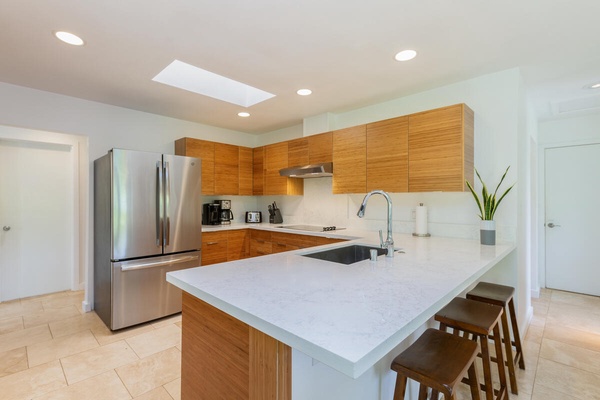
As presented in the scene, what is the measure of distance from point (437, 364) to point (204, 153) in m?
3.48

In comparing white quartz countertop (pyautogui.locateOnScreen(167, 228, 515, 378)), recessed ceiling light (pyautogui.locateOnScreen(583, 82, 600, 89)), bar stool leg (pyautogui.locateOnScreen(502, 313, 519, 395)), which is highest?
recessed ceiling light (pyautogui.locateOnScreen(583, 82, 600, 89))

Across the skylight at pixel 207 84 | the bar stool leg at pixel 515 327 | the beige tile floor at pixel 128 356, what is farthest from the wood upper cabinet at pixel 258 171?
the bar stool leg at pixel 515 327

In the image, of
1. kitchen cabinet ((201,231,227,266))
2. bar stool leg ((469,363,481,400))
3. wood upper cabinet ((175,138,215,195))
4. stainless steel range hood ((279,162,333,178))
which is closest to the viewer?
bar stool leg ((469,363,481,400))

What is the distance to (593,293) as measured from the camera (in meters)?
3.62

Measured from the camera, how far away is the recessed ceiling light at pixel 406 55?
2143 millimetres

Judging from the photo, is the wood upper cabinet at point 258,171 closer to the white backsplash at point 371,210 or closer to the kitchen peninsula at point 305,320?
the white backsplash at point 371,210

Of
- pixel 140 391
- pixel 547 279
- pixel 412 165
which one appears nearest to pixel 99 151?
pixel 140 391

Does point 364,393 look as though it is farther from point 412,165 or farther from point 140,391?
point 412,165

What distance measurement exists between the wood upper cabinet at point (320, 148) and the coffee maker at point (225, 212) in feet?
4.81

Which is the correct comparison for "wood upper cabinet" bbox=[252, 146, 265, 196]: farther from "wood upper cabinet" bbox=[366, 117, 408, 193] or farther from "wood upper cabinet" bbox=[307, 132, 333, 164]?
"wood upper cabinet" bbox=[366, 117, 408, 193]

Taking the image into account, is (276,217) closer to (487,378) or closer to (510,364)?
(510,364)

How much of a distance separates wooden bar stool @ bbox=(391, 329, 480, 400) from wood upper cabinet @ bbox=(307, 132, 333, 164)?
2.39 m

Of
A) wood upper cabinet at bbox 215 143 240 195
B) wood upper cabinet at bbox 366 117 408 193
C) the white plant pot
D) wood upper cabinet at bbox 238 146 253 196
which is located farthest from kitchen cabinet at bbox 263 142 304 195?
the white plant pot

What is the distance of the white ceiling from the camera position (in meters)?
1.67
